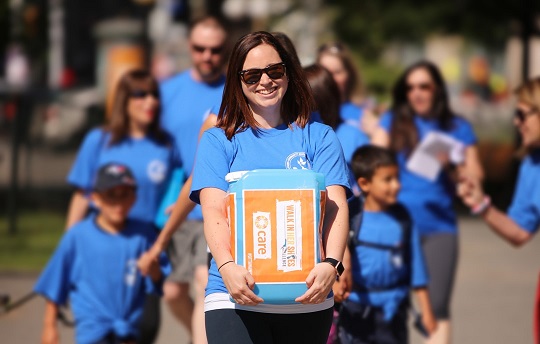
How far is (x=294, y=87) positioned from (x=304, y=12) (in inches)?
928

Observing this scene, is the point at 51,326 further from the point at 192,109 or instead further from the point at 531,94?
the point at 531,94

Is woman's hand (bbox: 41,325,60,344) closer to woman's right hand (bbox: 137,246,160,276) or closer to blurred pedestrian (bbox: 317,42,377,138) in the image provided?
woman's right hand (bbox: 137,246,160,276)

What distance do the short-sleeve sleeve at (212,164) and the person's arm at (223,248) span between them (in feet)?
0.08

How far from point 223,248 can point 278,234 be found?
232 mm

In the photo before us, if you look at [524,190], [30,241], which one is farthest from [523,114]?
[30,241]

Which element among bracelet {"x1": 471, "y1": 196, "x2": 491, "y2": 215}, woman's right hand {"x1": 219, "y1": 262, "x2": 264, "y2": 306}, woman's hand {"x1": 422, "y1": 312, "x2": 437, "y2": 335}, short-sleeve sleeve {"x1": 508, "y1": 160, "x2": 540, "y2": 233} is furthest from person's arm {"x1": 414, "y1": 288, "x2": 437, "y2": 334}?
woman's right hand {"x1": 219, "y1": 262, "x2": 264, "y2": 306}

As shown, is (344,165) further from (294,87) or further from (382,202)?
(382,202)

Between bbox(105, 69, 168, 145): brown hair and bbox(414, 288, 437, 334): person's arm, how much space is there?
1.73 metres

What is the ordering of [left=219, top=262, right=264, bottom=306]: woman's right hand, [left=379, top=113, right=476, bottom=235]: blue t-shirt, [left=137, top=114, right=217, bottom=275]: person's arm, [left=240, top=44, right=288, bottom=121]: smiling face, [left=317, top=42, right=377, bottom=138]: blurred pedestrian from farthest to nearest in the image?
[left=379, top=113, right=476, bottom=235]: blue t-shirt, [left=317, top=42, right=377, bottom=138]: blurred pedestrian, [left=137, top=114, right=217, bottom=275]: person's arm, [left=240, top=44, right=288, bottom=121]: smiling face, [left=219, top=262, right=264, bottom=306]: woman's right hand

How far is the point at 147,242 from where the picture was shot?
6.04 meters

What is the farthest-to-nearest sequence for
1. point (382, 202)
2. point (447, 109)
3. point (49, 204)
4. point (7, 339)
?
1. point (49, 204)
2. point (7, 339)
3. point (447, 109)
4. point (382, 202)

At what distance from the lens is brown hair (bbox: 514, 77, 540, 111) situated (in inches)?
232

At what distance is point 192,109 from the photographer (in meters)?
6.25

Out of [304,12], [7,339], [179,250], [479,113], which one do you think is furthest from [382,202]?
[479,113]
